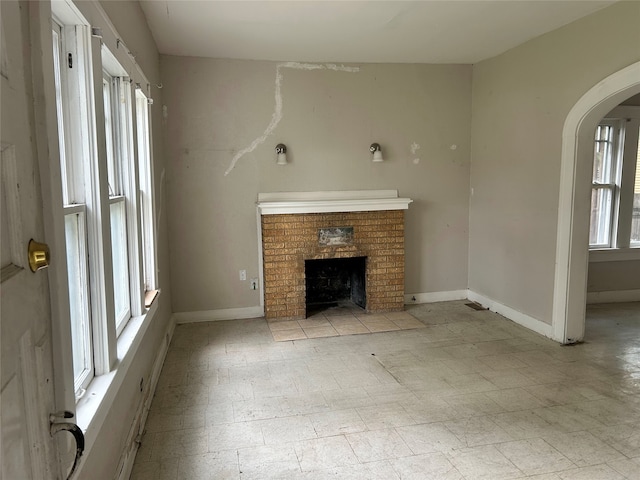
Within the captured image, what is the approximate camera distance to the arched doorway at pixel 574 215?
3.54 meters

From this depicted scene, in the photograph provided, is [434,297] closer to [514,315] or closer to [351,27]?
[514,315]

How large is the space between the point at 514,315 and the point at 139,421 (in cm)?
347

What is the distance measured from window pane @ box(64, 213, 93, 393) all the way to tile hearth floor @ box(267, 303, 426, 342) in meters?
2.30

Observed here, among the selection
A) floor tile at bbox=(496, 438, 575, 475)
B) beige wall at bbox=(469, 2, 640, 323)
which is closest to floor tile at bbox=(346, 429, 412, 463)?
floor tile at bbox=(496, 438, 575, 475)

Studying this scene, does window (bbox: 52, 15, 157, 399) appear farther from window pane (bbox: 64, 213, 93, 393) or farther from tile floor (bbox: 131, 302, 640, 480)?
tile floor (bbox: 131, 302, 640, 480)

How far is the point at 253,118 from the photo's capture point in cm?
452

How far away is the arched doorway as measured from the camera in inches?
139

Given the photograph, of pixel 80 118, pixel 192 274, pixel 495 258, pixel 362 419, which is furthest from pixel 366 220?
pixel 80 118

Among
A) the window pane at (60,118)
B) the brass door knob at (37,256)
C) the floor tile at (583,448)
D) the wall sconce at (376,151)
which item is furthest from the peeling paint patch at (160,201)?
the floor tile at (583,448)

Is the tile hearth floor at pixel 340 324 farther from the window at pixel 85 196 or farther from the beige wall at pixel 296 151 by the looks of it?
the window at pixel 85 196

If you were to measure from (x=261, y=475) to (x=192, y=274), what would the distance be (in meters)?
2.71

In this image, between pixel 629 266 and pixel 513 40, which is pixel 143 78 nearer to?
pixel 513 40

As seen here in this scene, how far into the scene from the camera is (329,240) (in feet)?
15.1

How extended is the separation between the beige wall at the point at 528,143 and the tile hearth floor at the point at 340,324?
3.45ft
